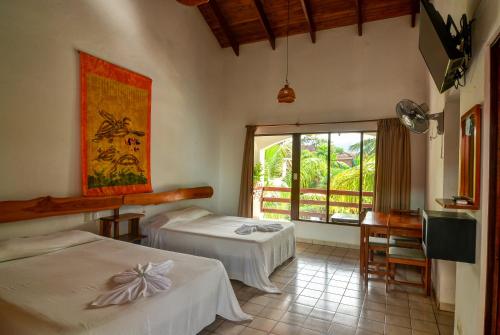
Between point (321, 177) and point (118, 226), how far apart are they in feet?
11.2

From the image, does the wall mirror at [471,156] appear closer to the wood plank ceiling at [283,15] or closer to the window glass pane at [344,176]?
the window glass pane at [344,176]

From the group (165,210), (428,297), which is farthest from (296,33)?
(428,297)

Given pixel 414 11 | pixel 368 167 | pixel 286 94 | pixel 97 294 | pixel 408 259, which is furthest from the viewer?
pixel 368 167

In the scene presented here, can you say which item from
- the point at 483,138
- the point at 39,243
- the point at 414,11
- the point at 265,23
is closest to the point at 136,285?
the point at 39,243

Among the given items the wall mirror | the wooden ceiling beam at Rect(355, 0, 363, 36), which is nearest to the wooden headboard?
the wall mirror

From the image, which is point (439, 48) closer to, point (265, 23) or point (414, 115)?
point (414, 115)

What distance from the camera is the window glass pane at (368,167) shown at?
475 centimetres

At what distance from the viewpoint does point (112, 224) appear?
368 cm

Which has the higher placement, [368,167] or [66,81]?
[66,81]

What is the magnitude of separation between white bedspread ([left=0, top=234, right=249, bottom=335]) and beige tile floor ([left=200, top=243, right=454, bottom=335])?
0.98 ft

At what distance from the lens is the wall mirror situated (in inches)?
61.2

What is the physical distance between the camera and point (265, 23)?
5.07 meters

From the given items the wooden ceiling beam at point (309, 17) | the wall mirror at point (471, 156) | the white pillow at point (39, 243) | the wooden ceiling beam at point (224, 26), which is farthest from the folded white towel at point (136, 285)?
the wooden ceiling beam at point (224, 26)

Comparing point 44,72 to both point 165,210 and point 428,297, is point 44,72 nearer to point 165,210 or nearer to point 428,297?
point 165,210
